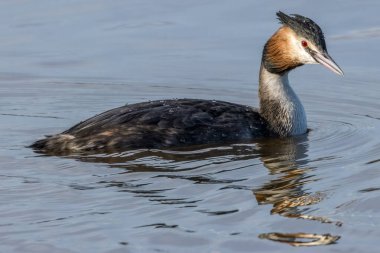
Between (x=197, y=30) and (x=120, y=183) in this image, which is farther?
(x=197, y=30)

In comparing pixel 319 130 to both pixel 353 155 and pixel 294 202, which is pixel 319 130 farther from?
pixel 294 202

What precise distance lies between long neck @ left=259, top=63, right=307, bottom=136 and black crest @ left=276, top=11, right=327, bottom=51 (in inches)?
21.5

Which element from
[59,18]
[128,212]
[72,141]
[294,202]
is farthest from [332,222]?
[59,18]

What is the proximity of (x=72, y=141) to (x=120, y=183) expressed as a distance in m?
1.25

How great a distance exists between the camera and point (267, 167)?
10.1 metres

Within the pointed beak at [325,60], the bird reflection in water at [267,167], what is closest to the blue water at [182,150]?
the bird reflection in water at [267,167]

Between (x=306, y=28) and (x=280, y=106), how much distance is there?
2.85 ft

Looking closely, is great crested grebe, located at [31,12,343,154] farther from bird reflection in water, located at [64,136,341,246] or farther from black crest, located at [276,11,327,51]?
bird reflection in water, located at [64,136,341,246]

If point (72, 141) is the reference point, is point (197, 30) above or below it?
above

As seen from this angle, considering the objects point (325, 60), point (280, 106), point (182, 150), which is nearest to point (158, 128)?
point (182, 150)

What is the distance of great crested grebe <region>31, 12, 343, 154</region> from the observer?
10.6 meters

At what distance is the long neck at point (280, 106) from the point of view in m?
11.5

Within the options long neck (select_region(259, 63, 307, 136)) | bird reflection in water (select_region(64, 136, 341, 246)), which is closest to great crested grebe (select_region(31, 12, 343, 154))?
long neck (select_region(259, 63, 307, 136))

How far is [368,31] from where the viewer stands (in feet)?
49.2
